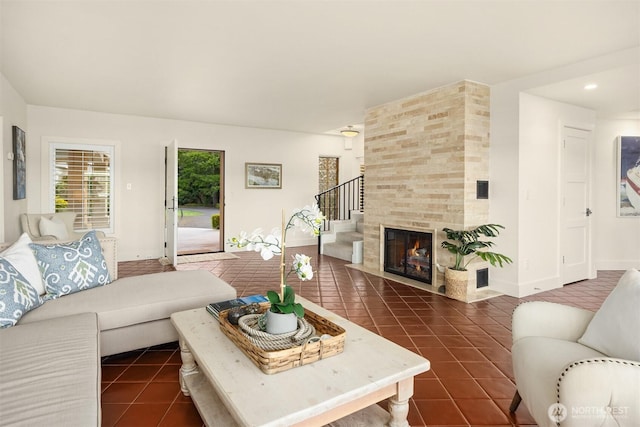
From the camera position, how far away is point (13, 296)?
2.03 m

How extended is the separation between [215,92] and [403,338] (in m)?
3.88

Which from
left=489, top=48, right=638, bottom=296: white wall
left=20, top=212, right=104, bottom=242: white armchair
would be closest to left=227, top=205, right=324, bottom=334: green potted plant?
left=489, top=48, right=638, bottom=296: white wall

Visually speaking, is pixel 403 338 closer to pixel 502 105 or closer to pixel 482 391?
pixel 482 391

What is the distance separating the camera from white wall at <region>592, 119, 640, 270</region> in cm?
554

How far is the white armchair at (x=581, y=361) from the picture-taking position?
1268mm

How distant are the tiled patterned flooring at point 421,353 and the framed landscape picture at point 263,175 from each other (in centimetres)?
289

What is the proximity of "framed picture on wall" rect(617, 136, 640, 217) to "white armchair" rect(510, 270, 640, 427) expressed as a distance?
5093 mm

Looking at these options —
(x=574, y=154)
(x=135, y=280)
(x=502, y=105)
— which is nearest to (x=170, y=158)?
(x=135, y=280)

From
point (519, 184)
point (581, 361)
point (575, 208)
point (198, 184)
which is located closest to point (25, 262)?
point (581, 361)

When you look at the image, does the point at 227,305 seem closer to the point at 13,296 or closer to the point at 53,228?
the point at 13,296

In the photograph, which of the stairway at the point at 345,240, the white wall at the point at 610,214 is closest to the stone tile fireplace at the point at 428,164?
the stairway at the point at 345,240

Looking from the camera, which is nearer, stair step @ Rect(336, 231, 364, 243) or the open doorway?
stair step @ Rect(336, 231, 364, 243)

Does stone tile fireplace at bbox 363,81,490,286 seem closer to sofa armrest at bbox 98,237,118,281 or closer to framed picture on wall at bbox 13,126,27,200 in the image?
sofa armrest at bbox 98,237,118,281

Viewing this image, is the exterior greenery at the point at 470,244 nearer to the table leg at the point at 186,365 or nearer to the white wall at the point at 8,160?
the table leg at the point at 186,365
